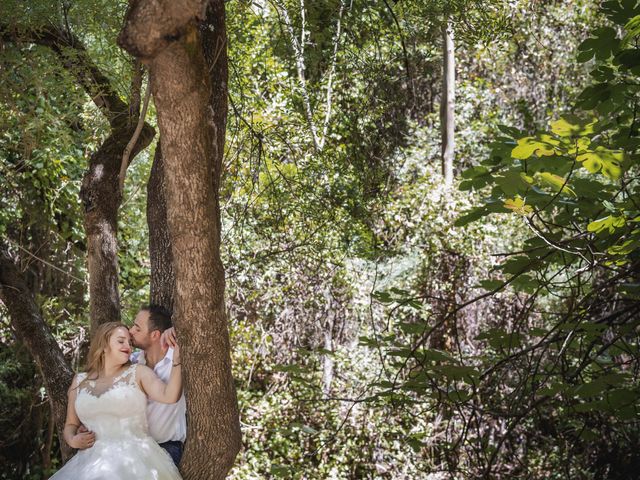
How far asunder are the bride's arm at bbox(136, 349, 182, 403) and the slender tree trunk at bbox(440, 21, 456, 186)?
21.4 feet

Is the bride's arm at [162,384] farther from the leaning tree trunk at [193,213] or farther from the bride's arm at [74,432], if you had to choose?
the bride's arm at [74,432]

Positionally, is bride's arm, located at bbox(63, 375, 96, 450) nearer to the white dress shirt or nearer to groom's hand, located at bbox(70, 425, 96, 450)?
groom's hand, located at bbox(70, 425, 96, 450)

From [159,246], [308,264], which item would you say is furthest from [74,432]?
[308,264]

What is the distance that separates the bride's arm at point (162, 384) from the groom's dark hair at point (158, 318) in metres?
0.24

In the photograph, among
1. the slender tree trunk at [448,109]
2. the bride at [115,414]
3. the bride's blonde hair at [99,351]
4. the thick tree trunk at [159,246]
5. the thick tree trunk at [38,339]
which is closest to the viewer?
the bride at [115,414]

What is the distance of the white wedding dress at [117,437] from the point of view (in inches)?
117

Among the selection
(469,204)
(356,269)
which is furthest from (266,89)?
(469,204)

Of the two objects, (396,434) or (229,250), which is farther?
(396,434)

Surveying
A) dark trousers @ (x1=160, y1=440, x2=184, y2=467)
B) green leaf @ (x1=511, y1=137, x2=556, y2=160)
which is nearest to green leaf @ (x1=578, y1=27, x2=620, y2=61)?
green leaf @ (x1=511, y1=137, x2=556, y2=160)

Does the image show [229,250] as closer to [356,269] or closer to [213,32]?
[356,269]

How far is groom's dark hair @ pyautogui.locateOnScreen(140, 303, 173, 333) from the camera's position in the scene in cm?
333

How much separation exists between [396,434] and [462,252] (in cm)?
196

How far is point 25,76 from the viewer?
455 cm

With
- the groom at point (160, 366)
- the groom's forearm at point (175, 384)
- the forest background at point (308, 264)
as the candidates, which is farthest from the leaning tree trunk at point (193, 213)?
the forest background at point (308, 264)
